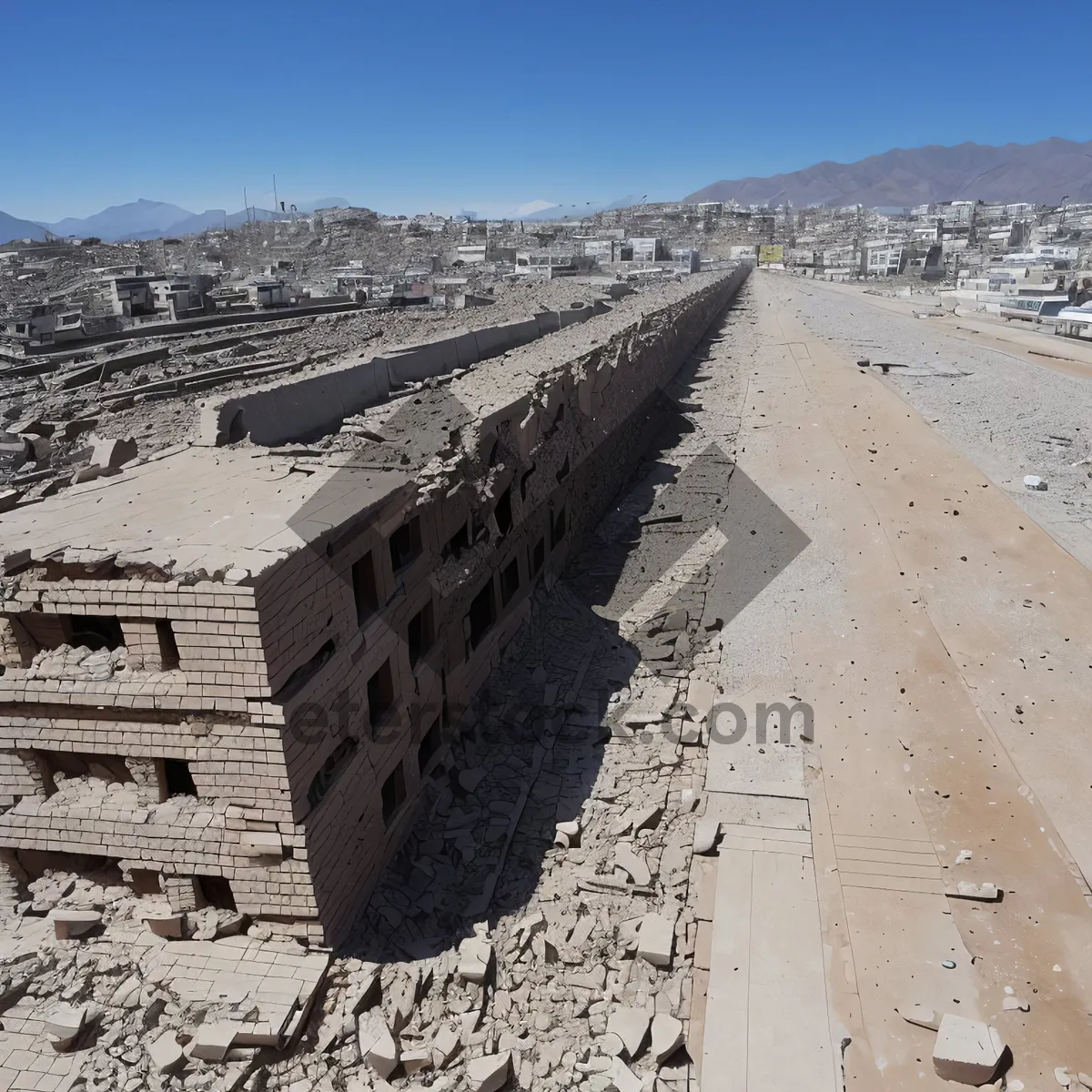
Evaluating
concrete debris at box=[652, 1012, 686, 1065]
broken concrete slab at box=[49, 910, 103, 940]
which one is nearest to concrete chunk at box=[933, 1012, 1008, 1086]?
concrete debris at box=[652, 1012, 686, 1065]

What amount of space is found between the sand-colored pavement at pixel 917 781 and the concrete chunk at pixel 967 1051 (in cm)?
17

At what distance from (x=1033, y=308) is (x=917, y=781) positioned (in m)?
65.2

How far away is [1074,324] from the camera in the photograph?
2009 inches

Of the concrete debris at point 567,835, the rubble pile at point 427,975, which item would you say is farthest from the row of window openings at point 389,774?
the concrete debris at point 567,835

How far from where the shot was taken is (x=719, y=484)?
20.7 metres

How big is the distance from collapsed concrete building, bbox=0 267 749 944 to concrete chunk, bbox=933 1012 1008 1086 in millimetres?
5327

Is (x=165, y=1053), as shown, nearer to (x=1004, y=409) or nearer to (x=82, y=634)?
(x=82, y=634)

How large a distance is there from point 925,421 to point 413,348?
1739cm

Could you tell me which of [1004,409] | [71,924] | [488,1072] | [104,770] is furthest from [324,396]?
[1004,409]

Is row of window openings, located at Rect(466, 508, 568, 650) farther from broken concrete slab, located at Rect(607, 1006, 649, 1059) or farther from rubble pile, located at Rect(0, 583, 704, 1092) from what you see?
broken concrete slab, located at Rect(607, 1006, 649, 1059)

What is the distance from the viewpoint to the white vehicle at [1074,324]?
50.0m

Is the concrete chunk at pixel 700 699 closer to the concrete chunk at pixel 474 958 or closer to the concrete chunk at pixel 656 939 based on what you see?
the concrete chunk at pixel 656 939

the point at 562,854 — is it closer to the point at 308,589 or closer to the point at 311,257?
the point at 308,589

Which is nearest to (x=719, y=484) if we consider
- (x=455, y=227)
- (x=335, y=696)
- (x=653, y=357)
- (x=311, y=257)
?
(x=653, y=357)
